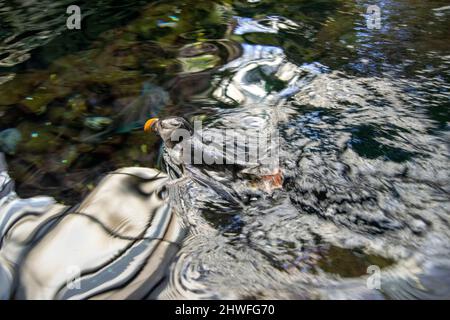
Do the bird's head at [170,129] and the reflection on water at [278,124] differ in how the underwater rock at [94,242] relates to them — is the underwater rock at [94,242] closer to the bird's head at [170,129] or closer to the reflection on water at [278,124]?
the reflection on water at [278,124]

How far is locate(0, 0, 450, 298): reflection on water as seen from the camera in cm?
200

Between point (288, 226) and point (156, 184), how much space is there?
2.96ft

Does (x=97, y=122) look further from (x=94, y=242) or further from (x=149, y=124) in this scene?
(x=94, y=242)

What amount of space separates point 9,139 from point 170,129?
1196 millimetres

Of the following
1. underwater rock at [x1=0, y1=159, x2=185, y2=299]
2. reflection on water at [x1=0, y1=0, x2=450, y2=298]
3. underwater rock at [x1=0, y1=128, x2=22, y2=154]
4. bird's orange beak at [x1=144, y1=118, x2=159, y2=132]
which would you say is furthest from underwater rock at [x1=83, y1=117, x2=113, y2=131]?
underwater rock at [x1=0, y1=159, x2=185, y2=299]

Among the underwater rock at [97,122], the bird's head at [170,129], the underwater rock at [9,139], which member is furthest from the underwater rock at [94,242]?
the underwater rock at [97,122]

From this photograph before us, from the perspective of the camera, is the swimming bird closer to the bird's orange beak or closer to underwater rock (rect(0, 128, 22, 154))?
the bird's orange beak

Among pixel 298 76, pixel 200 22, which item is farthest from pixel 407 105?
pixel 200 22

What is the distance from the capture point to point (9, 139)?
310 cm

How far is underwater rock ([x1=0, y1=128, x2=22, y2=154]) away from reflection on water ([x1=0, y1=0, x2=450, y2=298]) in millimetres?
13

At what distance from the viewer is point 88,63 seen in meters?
3.98

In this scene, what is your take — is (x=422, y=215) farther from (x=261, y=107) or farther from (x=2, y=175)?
(x=2, y=175)

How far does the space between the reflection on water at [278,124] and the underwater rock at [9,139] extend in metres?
0.01

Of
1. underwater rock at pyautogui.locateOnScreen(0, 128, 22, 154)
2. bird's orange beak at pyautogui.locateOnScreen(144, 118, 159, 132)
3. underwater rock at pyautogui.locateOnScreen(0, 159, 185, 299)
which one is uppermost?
bird's orange beak at pyautogui.locateOnScreen(144, 118, 159, 132)
